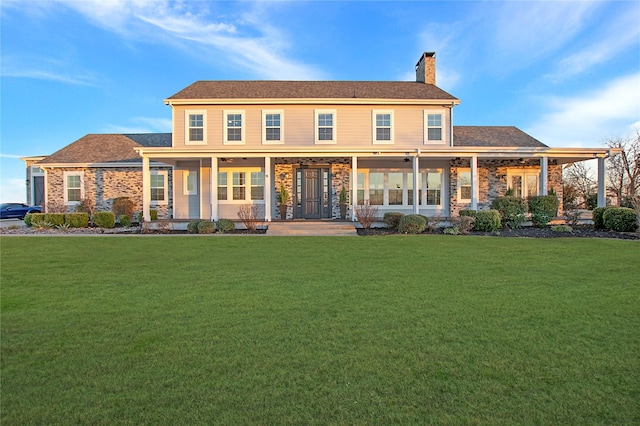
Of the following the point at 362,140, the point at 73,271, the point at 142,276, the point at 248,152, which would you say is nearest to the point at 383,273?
the point at 142,276

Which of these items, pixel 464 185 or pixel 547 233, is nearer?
pixel 547 233

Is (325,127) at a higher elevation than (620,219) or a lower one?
higher

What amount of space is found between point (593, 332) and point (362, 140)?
14.1m

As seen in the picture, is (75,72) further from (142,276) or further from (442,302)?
(442,302)

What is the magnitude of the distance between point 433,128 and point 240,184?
31.2ft

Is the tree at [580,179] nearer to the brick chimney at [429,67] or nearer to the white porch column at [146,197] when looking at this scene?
the brick chimney at [429,67]

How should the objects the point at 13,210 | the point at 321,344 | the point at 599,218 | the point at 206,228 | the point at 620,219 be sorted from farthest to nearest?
the point at 13,210
the point at 206,228
the point at 599,218
the point at 620,219
the point at 321,344

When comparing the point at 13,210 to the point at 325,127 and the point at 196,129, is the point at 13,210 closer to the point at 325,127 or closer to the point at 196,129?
the point at 196,129

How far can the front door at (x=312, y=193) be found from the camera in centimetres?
1766

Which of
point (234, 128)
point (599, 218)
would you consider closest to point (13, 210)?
point (234, 128)

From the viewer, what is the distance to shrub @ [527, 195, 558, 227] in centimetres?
1441

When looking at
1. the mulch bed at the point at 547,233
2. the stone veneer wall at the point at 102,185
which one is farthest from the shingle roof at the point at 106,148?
the mulch bed at the point at 547,233

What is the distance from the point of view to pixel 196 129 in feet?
56.3

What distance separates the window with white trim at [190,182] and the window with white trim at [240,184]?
129 cm
